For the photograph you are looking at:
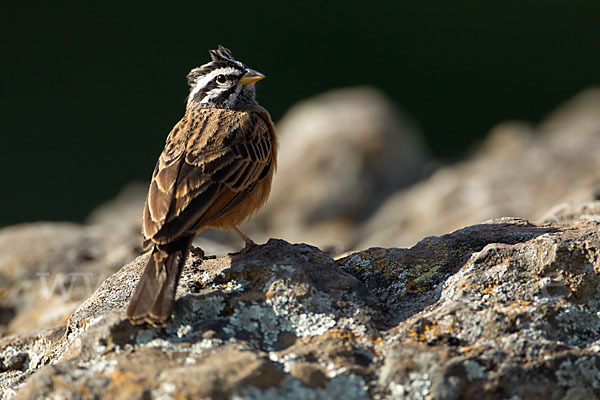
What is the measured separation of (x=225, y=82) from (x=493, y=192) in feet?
11.6

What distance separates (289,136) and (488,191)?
19.1 feet

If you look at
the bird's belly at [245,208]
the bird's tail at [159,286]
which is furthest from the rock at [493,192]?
the bird's tail at [159,286]

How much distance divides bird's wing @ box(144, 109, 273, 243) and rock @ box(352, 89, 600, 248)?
228cm

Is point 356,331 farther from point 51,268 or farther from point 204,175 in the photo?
point 51,268

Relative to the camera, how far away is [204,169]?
450 cm

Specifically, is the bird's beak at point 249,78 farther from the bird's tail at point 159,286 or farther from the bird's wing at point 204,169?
the bird's tail at point 159,286

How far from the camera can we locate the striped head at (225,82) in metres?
5.85

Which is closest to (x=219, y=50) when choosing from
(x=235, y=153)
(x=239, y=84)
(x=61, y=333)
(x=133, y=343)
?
(x=239, y=84)

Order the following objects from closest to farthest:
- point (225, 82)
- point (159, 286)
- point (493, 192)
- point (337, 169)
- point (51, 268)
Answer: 1. point (159, 286)
2. point (51, 268)
3. point (225, 82)
4. point (493, 192)
5. point (337, 169)

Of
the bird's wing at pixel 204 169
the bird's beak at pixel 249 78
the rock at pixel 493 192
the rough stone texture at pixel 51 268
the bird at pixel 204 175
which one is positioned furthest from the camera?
the rock at pixel 493 192

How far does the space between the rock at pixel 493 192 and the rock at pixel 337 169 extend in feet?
1.81

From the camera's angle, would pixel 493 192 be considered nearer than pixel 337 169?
Yes

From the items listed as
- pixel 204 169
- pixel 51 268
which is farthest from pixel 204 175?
pixel 51 268

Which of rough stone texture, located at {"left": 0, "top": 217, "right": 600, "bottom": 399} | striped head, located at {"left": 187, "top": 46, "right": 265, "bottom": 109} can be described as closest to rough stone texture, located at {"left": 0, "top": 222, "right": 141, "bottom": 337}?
rough stone texture, located at {"left": 0, "top": 217, "right": 600, "bottom": 399}
